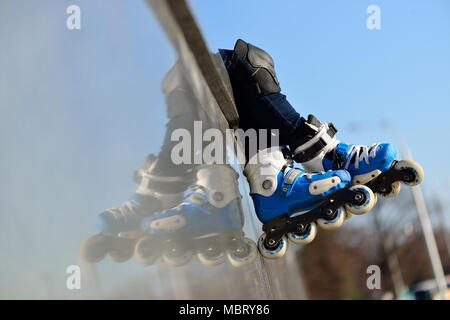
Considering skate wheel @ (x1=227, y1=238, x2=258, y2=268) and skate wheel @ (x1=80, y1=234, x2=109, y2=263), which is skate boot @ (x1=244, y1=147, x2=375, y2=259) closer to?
skate wheel @ (x1=227, y1=238, x2=258, y2=268)

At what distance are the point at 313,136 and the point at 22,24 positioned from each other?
1.72 metres

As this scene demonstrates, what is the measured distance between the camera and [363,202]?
2.53 metres

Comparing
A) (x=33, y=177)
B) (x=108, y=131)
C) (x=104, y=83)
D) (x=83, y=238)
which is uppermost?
(x=104, y=83)

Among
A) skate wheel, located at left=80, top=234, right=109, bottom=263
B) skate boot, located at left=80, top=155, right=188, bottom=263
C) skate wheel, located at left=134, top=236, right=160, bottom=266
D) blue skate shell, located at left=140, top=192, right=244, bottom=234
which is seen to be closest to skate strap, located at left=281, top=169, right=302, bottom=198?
blue skate shell, located at left=140, top=192, right=244, bottom=234

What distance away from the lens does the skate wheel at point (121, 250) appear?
131cm

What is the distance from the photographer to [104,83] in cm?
124

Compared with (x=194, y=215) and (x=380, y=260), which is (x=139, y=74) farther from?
(x=380, y=260)

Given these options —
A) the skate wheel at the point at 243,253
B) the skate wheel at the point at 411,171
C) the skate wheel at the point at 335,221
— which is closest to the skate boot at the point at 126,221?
the skate wheel at the point at 243,253

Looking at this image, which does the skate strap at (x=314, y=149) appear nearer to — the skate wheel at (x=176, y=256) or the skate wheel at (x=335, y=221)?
the skate wheel at (x=335, y=221)

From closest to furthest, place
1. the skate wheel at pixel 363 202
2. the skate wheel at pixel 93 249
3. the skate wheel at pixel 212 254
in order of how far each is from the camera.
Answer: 1. the skate wheel at pixel 93 249
2. the skate wheel at pixel 212 254
3. the skate wheel at pixel 363 202

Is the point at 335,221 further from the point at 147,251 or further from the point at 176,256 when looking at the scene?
the point at 147,251

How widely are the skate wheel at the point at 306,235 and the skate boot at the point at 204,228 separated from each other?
0.24m
